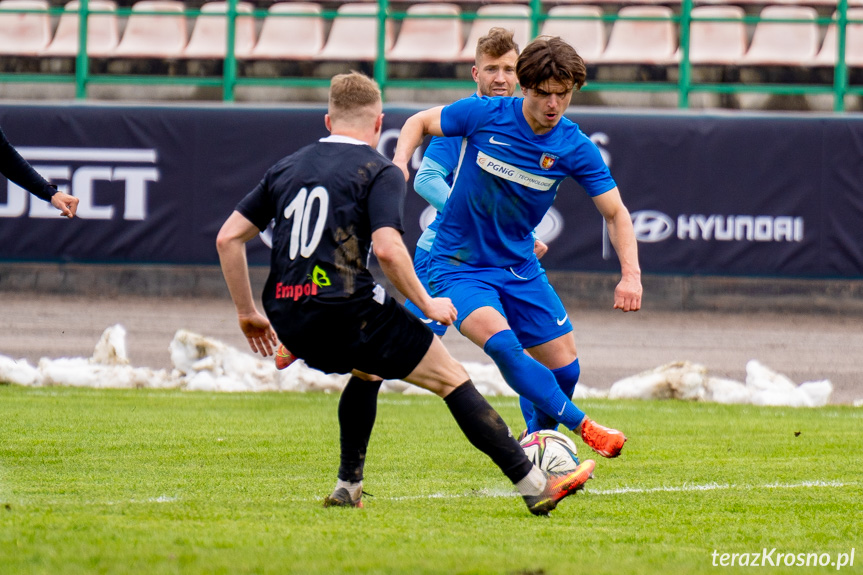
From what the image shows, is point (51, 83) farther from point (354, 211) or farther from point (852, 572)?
point (852, 572)

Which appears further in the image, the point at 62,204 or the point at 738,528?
the point at 62,204

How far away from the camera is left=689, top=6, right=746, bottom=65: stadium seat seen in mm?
15305

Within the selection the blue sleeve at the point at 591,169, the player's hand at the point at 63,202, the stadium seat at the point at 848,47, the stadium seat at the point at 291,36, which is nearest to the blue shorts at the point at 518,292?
the blue sleeve at the point at 591,169

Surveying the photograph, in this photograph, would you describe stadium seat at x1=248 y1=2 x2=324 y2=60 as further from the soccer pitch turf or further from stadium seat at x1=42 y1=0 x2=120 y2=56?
the soccer pitch turf

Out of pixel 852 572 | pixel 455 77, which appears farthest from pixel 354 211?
pixel 455 77

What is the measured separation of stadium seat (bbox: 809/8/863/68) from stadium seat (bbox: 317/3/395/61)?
5.67 meters

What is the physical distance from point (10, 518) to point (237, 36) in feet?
42.3

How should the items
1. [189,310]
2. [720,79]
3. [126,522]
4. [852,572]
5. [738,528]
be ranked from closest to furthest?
[852,572] < [126,522] < [738,528] < [189,310] < [720,79]

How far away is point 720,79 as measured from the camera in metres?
15.3

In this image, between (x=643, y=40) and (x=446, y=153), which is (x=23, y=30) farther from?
(x=446, y=153)

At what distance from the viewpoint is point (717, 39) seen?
15484 mm

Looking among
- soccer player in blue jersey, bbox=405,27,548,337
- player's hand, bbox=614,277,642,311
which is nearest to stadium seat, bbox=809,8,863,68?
soccer player in blue jersey, bbox=405,27,548,337

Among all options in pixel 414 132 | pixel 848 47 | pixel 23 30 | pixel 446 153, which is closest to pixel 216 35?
pixel 23 30

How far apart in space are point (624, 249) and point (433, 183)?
3.91 ft
